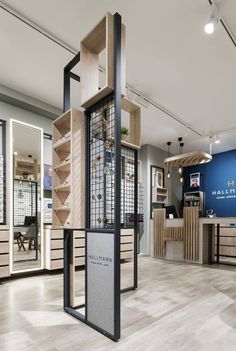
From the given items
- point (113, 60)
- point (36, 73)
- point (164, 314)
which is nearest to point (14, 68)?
point (36, 73)

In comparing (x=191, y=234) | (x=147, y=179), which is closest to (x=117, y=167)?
(x=191, y=234)

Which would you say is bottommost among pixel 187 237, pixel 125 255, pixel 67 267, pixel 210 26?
pixel 125 255

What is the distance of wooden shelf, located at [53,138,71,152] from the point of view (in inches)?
111

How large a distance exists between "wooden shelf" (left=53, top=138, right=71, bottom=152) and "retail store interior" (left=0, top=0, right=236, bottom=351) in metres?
0.02

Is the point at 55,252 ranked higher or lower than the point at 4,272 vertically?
higher

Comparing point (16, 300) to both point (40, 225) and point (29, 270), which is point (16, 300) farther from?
point (40, 225)

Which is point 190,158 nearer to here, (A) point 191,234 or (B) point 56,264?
(A) point 191,234

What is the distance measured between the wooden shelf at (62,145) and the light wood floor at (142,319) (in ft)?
5.99

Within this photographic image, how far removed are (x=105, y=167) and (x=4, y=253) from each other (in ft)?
8.84

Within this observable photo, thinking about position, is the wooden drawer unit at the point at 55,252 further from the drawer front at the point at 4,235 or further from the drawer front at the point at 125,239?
the drawer front at the point at 125,239

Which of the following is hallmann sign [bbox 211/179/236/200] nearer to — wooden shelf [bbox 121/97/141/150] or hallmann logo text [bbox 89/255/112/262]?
wooden shelf [bbox 121/97/141/150]

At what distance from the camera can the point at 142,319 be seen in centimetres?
266

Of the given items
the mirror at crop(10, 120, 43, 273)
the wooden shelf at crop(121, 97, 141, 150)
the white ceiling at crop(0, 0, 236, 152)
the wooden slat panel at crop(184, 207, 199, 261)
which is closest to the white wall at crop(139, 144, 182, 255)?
the wooden slat panel at crop(184, 207, 199, 261)

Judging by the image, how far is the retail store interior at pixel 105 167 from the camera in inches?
89.2
